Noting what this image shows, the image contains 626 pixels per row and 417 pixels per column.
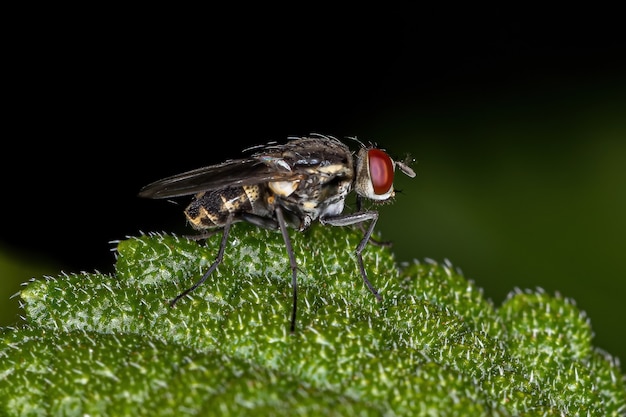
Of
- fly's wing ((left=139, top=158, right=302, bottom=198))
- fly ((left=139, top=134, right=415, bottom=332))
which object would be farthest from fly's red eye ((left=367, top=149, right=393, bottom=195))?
fly's wing ((left=139, top=158, right=302, bottom=198))

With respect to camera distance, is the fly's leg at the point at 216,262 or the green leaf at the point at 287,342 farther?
the fly's leg at the point at 216,262

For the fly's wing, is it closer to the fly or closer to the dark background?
the fly

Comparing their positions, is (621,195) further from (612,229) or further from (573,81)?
(573,81)

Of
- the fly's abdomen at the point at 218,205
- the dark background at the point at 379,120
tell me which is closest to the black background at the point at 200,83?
the dark background at the point at 379,120

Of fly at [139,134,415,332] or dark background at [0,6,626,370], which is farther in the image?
dark background at [0,6,626,370]

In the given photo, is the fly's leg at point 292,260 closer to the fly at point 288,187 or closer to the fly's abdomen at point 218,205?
the fly at point 288,187

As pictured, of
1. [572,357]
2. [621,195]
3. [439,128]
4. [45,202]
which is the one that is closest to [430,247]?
[439,128]
